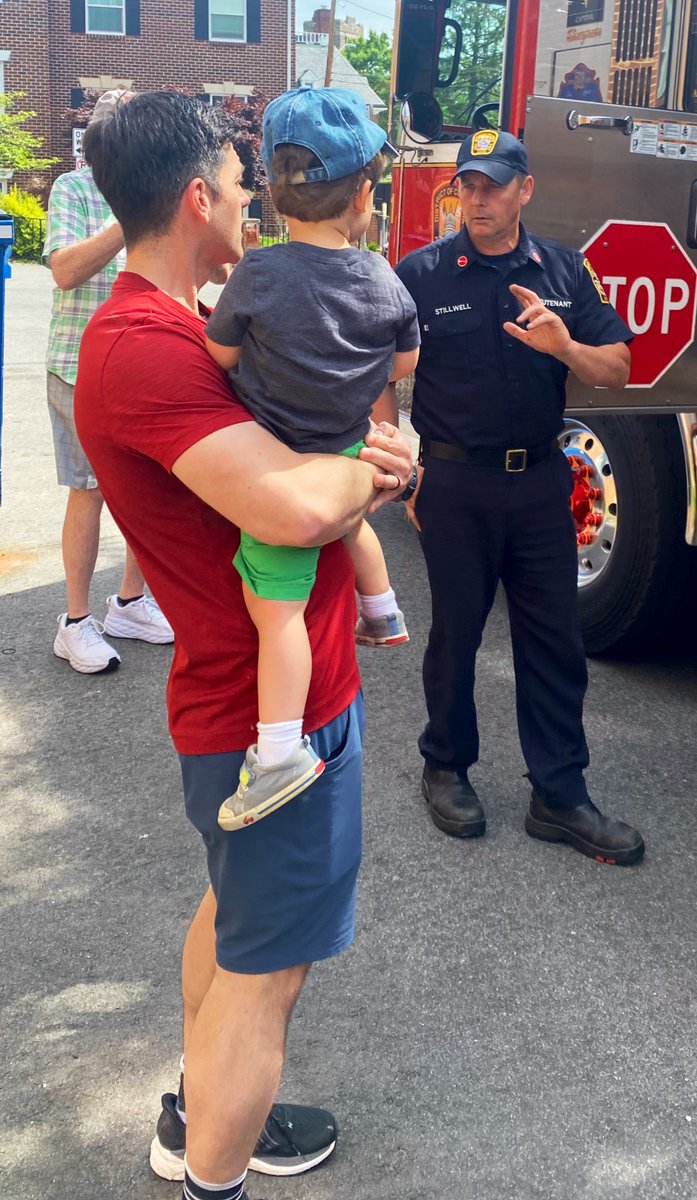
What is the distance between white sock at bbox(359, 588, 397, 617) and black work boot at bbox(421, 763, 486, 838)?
1.40 m

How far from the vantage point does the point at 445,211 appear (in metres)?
5.43

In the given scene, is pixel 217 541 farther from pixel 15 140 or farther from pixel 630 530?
pixel 15 140

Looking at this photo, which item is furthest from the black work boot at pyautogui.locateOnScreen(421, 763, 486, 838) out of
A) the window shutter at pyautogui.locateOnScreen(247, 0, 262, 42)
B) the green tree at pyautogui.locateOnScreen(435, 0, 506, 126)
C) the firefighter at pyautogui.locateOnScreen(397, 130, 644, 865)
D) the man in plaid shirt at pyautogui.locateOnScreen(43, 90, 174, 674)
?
the window shutter at pyautogui.locateOnScreen(247, 0, 262, 42)

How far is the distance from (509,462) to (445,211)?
230cm

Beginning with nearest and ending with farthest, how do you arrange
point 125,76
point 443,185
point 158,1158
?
point 158,1158
point 443,185
point 125,76

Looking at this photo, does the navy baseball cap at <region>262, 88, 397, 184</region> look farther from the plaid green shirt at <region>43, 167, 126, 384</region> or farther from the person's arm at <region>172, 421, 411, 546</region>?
the plaid green shirt at <region>43, 167, 126, 384</region>

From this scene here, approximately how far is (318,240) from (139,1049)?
1.79 metres

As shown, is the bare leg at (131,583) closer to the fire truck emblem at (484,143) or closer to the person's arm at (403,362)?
the fire truck emblem at (484,143)

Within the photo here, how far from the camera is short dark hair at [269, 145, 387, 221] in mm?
1859

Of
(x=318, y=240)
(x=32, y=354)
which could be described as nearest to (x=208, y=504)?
(x=318, y=240)

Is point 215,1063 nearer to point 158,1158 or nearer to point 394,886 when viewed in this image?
point 158,1158

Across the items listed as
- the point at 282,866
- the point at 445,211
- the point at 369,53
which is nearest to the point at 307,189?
the point at 282,866

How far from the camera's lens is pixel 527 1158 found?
7.97 ft

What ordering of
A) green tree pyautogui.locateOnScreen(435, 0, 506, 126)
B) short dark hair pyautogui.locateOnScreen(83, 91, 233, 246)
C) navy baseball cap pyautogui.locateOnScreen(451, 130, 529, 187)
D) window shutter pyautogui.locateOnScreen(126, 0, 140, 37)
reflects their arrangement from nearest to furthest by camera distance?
short dark hair pyautogui.locateOnScreen(83, 91, 233, 246) < navy baseball cap pyautogui.locateOnScreen(451, 130, 529, 187) < green tree pyautogui.locateOnScreen(435, 0, 506, 126) < window shutter pyautogui.locateOnScreen(126, 0, 140, 37)
